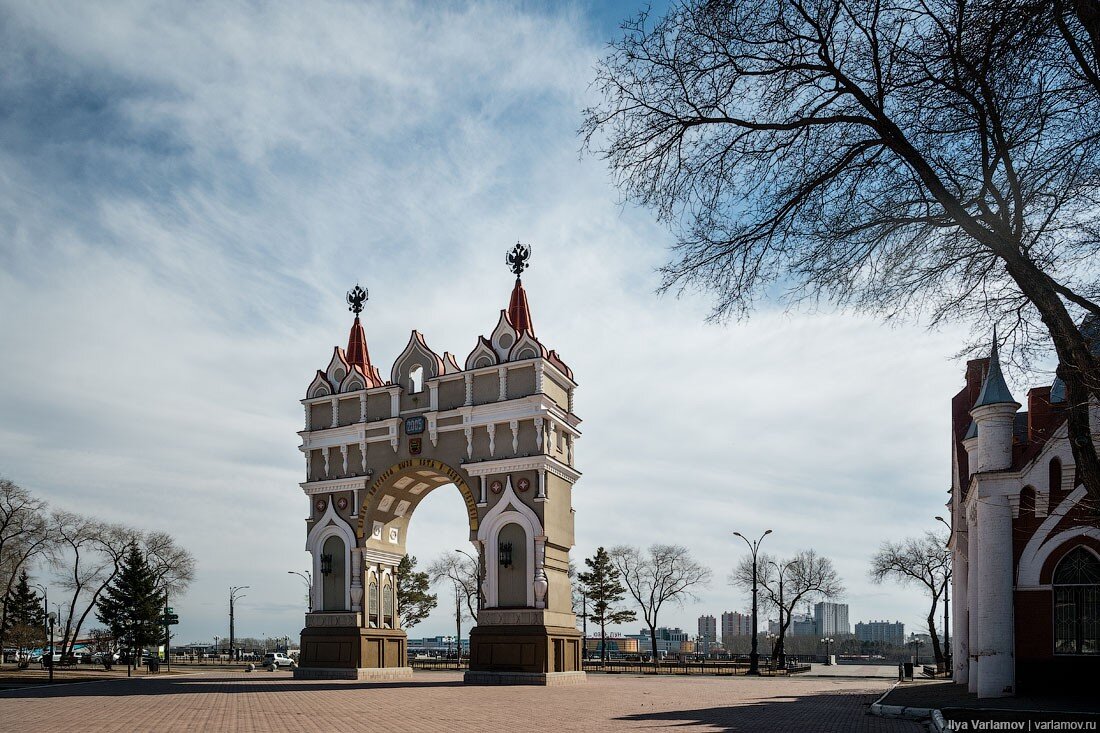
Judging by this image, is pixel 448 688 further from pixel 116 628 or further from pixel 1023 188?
pixel 116 628

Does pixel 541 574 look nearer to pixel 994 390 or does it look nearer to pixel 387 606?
pixel 387 606

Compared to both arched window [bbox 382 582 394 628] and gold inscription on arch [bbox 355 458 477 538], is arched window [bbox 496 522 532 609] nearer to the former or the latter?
gold inscription on arch [bbox 355 458 477 538]

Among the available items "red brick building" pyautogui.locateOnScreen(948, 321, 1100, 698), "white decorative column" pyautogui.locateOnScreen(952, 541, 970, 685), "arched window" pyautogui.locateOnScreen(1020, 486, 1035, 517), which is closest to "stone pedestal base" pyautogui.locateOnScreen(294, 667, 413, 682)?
"white decorative column" pyautogui.locateOnScreen(952, 541, 970, 685)

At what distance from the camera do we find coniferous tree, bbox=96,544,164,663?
187 ft

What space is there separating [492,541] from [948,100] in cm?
2709

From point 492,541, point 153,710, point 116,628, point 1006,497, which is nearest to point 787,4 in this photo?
point 1006,497

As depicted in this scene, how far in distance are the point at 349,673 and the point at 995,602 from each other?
24263mm

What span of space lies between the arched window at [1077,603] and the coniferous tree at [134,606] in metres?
Answer: 52.6

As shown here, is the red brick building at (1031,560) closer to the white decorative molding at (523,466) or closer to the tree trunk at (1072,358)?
the tree trunk at (1072,358)

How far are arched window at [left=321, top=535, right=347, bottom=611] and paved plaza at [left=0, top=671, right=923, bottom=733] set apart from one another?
295 inches

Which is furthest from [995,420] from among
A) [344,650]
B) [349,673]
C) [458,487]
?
[344,650]

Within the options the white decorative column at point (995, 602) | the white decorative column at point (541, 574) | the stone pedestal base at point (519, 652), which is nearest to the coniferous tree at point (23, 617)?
the stone pedestal base at point (519, 652)

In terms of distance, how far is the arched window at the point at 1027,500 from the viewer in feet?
74.1

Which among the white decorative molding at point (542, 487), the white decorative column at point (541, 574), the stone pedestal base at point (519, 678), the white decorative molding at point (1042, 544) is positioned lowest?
the stone pedestal base at point (519, 678)
